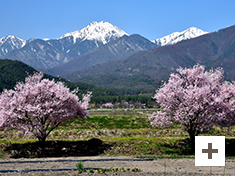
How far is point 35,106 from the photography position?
29.8 metres

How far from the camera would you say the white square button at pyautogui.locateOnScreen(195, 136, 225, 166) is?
45.2 ft

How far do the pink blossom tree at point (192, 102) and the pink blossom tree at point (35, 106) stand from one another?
11.4m

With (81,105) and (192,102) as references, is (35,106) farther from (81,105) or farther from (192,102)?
(192,102)

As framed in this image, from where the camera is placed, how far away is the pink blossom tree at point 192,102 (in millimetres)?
29938

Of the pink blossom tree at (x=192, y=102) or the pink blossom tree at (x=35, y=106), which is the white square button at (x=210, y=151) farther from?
the pink blossom tree at (x=35, y=106)

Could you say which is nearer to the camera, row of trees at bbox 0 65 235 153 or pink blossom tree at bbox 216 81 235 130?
row of trees at bbox 0 65 235 153

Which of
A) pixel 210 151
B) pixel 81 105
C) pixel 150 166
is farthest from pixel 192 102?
pixel 210 151

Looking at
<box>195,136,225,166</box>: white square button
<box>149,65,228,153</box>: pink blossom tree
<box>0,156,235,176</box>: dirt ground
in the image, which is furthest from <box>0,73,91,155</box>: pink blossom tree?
<box>195,136,225,166</box>: white square button

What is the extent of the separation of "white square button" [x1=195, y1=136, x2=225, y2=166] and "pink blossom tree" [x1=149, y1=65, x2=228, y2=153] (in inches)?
621

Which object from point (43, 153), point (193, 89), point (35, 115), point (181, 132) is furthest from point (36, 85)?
point (181, 132)

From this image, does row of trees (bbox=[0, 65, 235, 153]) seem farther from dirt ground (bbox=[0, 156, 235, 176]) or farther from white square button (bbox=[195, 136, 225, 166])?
white square button (bbox=[195, 136, 225, 166])

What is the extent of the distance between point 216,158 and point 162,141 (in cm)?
2034

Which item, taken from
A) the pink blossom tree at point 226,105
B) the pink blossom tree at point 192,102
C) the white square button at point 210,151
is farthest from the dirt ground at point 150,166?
Result: the pink blossom tree at point 226,105

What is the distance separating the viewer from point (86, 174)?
757 inches
